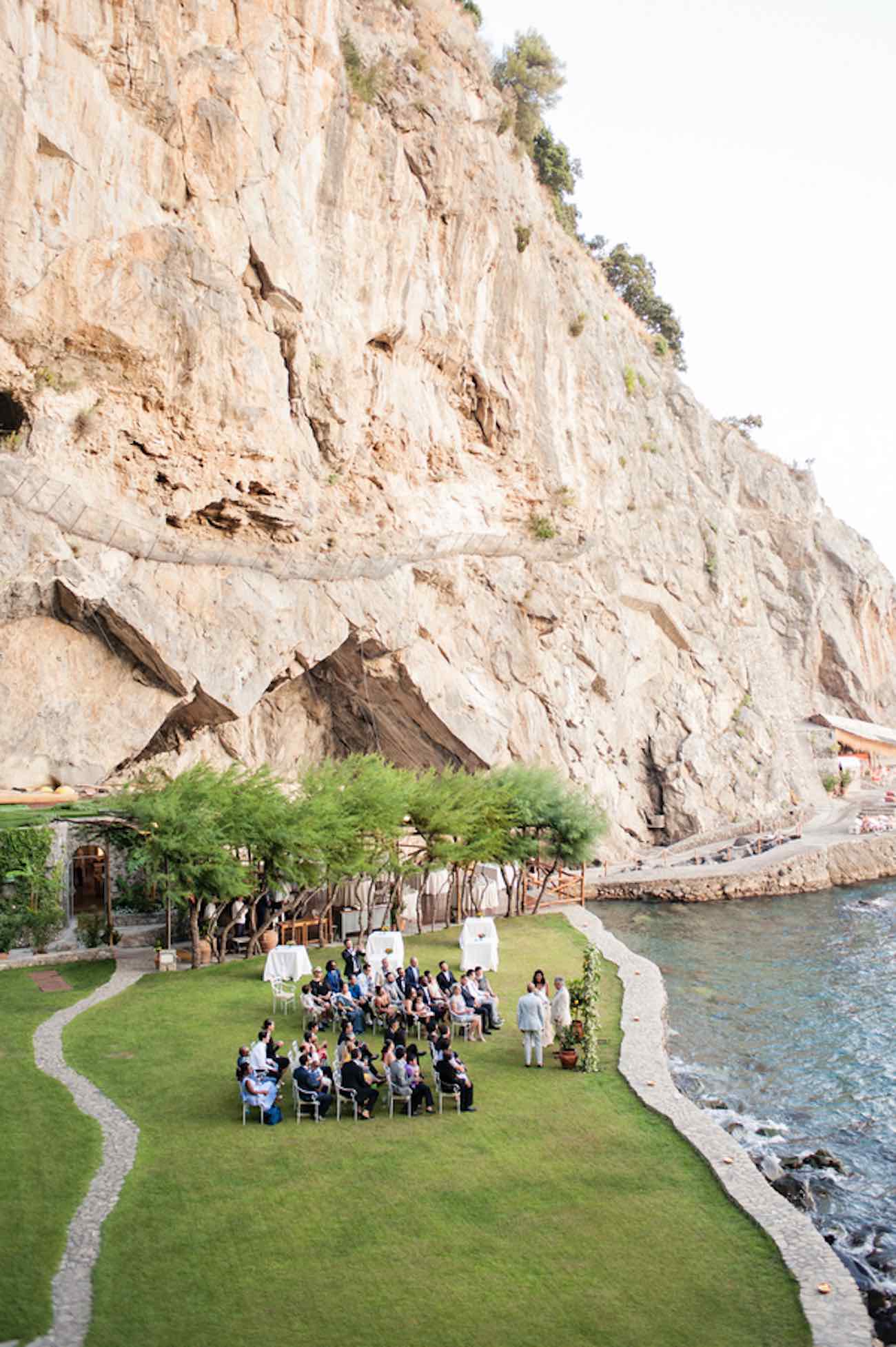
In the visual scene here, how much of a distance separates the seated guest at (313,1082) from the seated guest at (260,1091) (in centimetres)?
40

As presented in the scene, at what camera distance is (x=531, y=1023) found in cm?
1833

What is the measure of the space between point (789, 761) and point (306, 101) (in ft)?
159

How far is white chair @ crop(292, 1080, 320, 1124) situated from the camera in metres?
15.9

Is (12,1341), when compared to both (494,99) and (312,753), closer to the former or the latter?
(312,753)

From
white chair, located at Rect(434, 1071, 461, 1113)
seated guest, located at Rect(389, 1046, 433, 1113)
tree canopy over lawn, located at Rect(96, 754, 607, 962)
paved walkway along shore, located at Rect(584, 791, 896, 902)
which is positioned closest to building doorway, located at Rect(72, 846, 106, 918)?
tree canopy over lawn, located at Rect(96, 754, 607, 962)

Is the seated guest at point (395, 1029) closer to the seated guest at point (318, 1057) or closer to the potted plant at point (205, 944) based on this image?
the seated guest at point (318, 1057)

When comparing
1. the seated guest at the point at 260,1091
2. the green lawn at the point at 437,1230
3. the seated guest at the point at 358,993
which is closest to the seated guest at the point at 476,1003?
the seated guest at the point at 358,993

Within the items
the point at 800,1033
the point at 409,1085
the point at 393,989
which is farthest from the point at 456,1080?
the point at 800,1033

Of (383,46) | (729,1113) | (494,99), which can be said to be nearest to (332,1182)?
(729,1113)

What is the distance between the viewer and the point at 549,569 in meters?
51.8

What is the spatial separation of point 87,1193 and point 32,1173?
102 cm

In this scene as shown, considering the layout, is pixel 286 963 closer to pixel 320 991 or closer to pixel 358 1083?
pixel 320 991

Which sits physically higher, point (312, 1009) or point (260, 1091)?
point (312, 1009)

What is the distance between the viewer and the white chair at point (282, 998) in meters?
21.9
